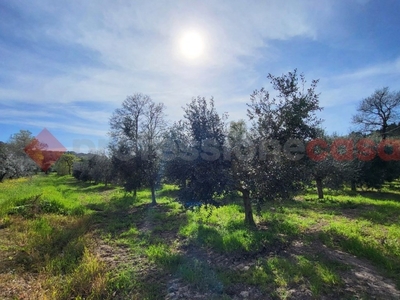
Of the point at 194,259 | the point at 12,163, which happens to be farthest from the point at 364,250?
the point at 12,163

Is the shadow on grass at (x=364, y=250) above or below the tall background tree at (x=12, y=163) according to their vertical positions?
below

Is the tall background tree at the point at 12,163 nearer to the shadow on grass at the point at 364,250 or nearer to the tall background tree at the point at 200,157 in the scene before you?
the tall background tree at the point at 200,157

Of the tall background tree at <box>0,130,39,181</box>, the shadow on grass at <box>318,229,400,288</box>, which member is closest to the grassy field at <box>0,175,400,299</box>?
the shadow on grass at <box>318,229,400,288</box>

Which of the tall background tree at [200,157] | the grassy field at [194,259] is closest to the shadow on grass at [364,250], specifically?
the grassy field at [194,259]

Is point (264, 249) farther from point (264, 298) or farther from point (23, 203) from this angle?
point (23, 203)

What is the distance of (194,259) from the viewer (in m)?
5.21

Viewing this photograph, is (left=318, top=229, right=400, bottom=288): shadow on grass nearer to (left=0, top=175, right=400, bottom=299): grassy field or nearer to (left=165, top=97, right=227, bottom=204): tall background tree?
(left=0, top=175, right=400, bottom=299): grassy field

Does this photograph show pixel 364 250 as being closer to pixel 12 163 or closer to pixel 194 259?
pixel 194 259

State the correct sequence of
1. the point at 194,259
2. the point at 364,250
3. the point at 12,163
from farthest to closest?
the point at 12,163
the point at 364,250
the point at 194,259

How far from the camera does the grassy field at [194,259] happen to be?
3.86 m

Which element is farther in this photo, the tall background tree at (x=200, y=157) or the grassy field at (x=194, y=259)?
the tall background tree at (x=200, y=157)

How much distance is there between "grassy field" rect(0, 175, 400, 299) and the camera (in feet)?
12.7

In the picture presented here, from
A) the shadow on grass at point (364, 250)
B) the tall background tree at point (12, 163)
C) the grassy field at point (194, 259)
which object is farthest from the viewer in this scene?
the tall background tree at point (12, 163)

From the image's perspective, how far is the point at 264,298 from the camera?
11.9ft
